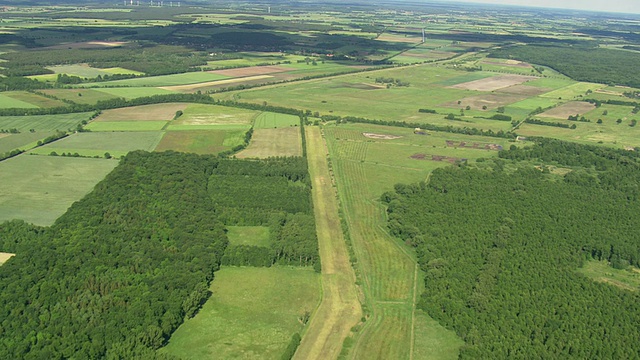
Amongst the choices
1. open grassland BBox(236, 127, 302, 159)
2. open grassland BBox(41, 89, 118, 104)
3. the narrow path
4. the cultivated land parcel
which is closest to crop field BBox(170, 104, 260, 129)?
the cultivated land parcel

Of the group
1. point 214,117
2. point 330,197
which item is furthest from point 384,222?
point 214,117

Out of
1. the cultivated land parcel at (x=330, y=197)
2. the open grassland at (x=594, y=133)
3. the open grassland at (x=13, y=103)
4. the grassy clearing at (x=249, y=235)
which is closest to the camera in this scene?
the cultivated land parcel at (x=330, y=197)

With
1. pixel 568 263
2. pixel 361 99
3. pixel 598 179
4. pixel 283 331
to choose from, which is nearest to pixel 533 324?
pixel 568 263

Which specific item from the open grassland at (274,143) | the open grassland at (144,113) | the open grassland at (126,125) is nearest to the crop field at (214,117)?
the open grassland at (144,113)

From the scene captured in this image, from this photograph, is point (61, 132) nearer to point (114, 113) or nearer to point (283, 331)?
point (114, 113)

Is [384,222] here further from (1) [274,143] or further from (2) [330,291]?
(1) [274,143]

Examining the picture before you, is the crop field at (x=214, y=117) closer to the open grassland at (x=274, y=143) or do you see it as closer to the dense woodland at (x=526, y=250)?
the open grassland at (x=274, y=143)

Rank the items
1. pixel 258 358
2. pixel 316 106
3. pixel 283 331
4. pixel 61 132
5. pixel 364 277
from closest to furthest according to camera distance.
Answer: pixel 258 358
pixel 283 331
pixel 364 277
pixel 61 132
pixel 316 106
